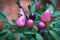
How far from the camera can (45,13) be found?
0.68 meters

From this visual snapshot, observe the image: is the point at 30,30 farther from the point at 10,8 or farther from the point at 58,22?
the point at 10,8

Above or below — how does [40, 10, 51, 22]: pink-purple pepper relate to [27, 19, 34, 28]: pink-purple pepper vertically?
above

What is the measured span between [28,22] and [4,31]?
114mm

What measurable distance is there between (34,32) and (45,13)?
0.10 meters

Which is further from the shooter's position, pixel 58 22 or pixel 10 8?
pixel 10 8

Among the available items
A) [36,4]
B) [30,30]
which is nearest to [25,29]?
[30,30]

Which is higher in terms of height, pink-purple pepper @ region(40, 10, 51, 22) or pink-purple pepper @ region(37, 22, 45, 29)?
pink-purple pepper @ region(40, 10, 51, 22)

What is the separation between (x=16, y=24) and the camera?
26.9 inches

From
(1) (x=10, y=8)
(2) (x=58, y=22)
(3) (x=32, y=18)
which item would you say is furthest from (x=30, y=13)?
(1) (x=10, y=8)

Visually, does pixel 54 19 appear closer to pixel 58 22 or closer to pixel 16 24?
pixel 58 22

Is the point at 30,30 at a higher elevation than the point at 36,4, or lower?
lower

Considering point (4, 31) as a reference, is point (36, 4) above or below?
above

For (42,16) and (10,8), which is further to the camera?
(10,8)

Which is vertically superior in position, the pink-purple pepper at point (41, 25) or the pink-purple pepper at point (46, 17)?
the pink-purple pepper at point (46, 17)
